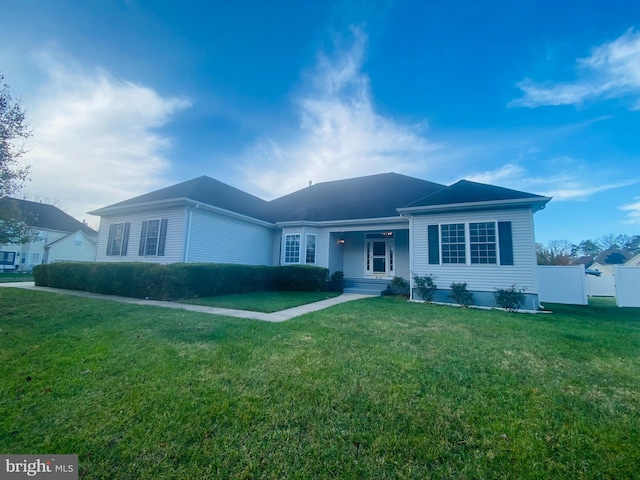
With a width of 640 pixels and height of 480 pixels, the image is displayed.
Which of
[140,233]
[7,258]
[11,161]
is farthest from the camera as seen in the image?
[7,258]

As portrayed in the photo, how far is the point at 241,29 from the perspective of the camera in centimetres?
905

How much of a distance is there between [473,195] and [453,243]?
1.98 metres

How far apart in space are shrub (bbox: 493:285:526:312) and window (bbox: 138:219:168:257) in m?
13.6

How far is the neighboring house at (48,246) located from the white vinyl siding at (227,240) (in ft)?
73.0

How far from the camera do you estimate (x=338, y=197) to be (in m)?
16.9

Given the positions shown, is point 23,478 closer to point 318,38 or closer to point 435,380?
point 435,380

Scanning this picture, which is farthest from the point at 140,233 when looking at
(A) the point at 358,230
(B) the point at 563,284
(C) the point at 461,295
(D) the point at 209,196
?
(B) the point at 563,284

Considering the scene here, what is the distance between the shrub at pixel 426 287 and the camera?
33.6 feet

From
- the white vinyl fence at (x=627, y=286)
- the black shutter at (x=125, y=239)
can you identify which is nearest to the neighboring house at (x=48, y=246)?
the black shutter at (x=125, y=239)

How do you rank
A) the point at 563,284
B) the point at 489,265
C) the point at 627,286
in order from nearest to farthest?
the point at 489,265, the point at 627,286, the point at 563,284

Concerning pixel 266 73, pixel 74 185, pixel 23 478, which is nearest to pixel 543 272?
pixel 266 73

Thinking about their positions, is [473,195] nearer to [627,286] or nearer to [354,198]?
[627,286]

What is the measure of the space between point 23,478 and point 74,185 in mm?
19718

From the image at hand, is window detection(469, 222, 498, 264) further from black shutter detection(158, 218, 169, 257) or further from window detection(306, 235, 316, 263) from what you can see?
black shutter detection(158, 218, 169, 257)
